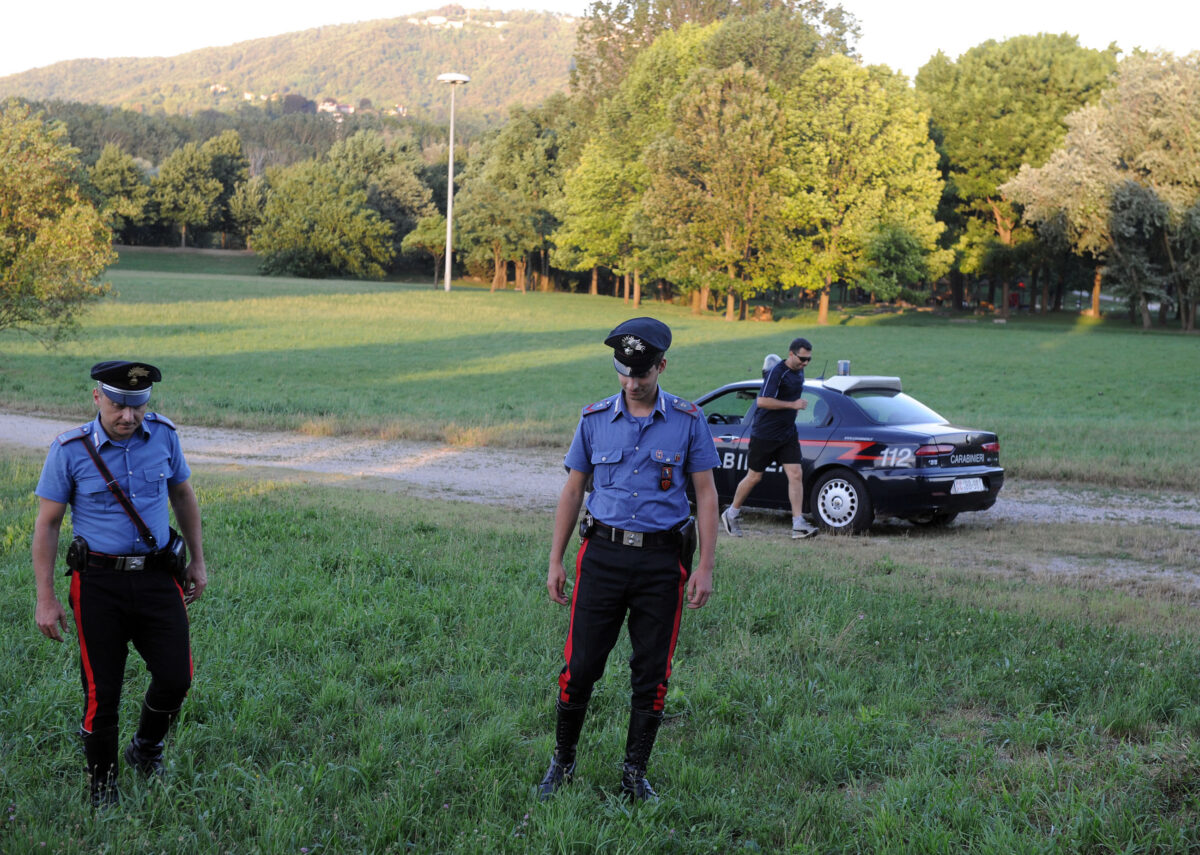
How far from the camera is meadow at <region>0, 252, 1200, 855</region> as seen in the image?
405 centimetres

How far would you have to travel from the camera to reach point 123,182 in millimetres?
97062

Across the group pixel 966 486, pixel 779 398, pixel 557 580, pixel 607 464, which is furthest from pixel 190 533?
pixel 966 486

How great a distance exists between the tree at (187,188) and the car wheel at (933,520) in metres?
99.9

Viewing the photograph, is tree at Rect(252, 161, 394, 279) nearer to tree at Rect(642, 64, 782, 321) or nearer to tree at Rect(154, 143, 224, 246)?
tree at Rect(154, 143, 224, 246)

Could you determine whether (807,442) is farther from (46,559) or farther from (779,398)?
(46,559)

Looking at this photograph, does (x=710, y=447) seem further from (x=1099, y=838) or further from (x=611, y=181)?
(x=611, y=181)

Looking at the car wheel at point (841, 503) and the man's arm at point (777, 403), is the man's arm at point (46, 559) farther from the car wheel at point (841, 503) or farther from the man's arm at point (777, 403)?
the car wheel at point (841, 503)

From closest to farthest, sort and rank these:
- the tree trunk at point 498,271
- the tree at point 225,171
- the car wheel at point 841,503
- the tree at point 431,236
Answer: the car wheel at point 841,503 → the tree trunk at point 498,271 → the tree at point 431,236 → the tree at point 225,171

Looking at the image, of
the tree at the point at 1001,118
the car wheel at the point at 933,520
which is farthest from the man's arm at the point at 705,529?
the tree at the point at 1001,118

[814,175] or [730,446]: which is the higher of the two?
[814,175]

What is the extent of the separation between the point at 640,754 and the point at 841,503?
6.74 metres

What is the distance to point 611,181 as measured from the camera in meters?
66.3

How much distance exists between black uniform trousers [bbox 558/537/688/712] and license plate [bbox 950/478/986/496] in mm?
6669

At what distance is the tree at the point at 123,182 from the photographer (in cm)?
9306
